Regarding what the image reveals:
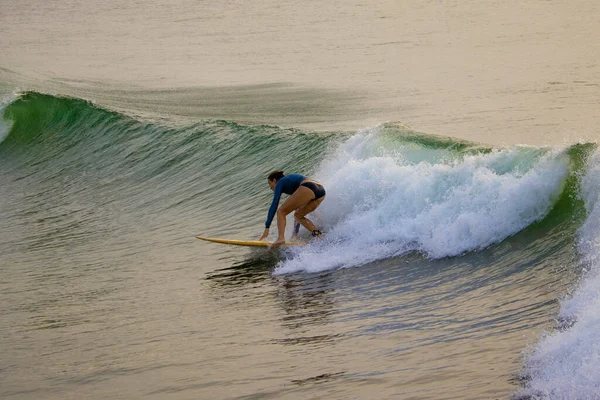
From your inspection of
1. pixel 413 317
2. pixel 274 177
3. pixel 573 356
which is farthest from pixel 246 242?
pixel 573 356

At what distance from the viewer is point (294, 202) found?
36.7ft

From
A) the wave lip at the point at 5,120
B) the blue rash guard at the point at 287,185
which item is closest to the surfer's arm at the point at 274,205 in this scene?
the blue rash guard at the point at 287,185

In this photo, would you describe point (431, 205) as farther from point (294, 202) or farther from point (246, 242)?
point (246, 242)

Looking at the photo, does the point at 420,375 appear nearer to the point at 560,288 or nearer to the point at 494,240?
the point at 560,288

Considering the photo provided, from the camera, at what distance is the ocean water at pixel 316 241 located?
7129 mm

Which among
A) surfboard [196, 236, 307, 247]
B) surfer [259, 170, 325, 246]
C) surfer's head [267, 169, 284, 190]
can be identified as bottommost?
surfboard [196, 236, 307, 247]

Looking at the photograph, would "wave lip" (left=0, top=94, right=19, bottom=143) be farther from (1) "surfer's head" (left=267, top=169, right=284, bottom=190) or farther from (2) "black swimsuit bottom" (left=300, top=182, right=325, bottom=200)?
(2) "black swimsuit bottom" (left=300, top=182, right=325, bottom=200)

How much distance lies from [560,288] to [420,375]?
2.28 m

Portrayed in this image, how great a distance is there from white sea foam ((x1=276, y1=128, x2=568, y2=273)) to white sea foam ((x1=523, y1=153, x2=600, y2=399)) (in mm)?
2255

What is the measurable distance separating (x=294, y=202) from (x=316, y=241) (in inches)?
23.1

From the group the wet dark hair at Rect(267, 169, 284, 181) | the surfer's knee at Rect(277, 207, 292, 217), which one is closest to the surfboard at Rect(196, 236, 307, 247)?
the surfer's knee at Rect(277, 207, 292, 217)

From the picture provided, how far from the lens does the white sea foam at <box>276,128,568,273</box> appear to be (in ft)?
33.0

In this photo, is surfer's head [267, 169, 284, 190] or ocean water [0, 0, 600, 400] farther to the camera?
surfer's head [267, 169, 284, 190]

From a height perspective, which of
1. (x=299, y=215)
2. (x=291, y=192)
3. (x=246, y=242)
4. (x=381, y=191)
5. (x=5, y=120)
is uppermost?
(x=5, y=120)
